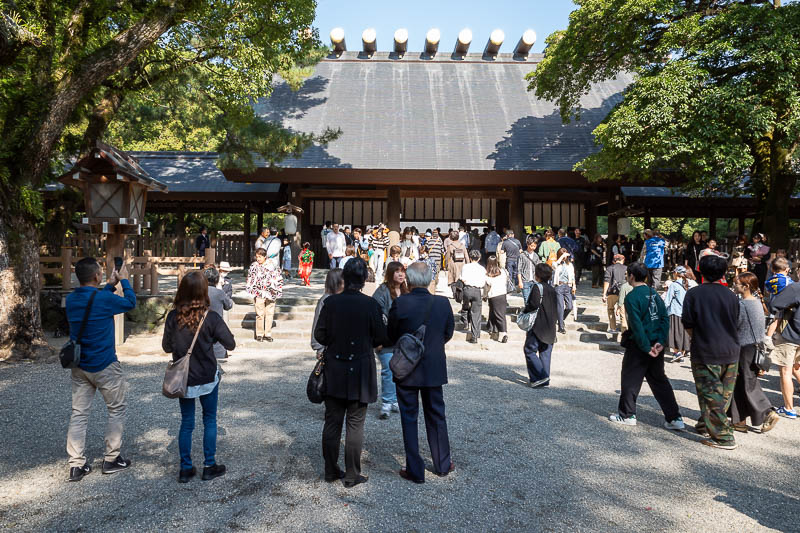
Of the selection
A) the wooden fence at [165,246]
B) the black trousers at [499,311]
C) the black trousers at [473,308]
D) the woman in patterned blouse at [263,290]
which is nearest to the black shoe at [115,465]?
the woman in patterned blouse at [263,290]

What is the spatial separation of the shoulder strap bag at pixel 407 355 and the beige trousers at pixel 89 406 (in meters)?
2.03

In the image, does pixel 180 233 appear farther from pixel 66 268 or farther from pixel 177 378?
pixel 177 378

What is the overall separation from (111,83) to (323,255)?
9.67 m

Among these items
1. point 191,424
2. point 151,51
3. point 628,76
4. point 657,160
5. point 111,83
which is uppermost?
point 628,76

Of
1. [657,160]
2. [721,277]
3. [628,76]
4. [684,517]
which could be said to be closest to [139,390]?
[684,517]

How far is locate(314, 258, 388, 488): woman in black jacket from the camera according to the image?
→ 10.9 feet

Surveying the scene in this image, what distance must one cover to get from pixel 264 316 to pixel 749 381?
6.80 metres

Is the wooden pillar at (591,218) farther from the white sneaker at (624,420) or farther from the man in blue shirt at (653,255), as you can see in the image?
the white sneaker at (624,420)

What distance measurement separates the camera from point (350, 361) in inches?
131

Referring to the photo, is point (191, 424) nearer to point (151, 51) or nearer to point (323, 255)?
point (151, 51)

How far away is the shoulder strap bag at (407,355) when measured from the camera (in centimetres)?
341

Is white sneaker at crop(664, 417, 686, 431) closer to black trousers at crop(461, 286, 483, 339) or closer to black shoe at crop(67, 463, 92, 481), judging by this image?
black trousers at crop(461, 286, 483, 339)

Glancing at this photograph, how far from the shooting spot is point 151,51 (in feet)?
30.4

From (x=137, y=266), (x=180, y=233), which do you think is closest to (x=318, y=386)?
(x=137, y=266)
